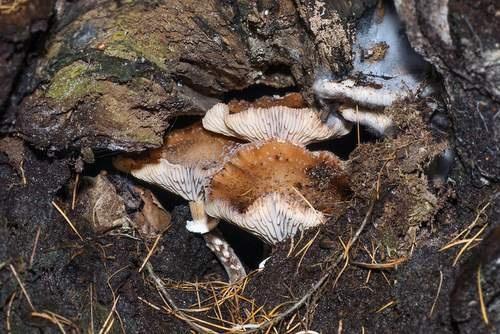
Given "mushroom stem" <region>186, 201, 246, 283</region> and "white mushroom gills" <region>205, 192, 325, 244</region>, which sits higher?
"white mushroom gills" <region>205, 192, 325, 244</region>

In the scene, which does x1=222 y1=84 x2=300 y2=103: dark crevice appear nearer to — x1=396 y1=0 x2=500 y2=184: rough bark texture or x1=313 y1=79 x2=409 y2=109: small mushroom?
x1=313 y1=79 x2=409 y2=109: small mushroom

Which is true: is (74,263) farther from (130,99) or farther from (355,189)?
(355,189)

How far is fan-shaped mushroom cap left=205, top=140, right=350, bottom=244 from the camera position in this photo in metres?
2.90

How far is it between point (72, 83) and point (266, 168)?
1032mm

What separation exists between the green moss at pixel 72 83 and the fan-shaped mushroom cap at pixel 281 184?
2.66 feet

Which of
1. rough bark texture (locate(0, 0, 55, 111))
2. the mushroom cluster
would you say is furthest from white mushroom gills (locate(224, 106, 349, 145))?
rough bark texture (locate(0, 0, 55, 111))

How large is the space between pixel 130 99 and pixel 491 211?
5.71 ft

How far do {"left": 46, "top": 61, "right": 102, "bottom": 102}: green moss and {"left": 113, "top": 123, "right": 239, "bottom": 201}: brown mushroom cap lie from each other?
2.02 feet

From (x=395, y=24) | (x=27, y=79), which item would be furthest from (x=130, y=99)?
(x=395, y=24)

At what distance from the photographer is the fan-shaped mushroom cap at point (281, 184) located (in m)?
2.90

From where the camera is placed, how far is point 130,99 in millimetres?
2723

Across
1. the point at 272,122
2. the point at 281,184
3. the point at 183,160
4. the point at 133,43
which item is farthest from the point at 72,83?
the point at 281,184

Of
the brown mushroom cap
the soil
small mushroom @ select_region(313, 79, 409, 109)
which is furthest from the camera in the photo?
the brown mushroom cap

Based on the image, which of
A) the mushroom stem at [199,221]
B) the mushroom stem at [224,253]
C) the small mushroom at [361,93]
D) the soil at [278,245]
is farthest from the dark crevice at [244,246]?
the small mushroom at [361,93]
